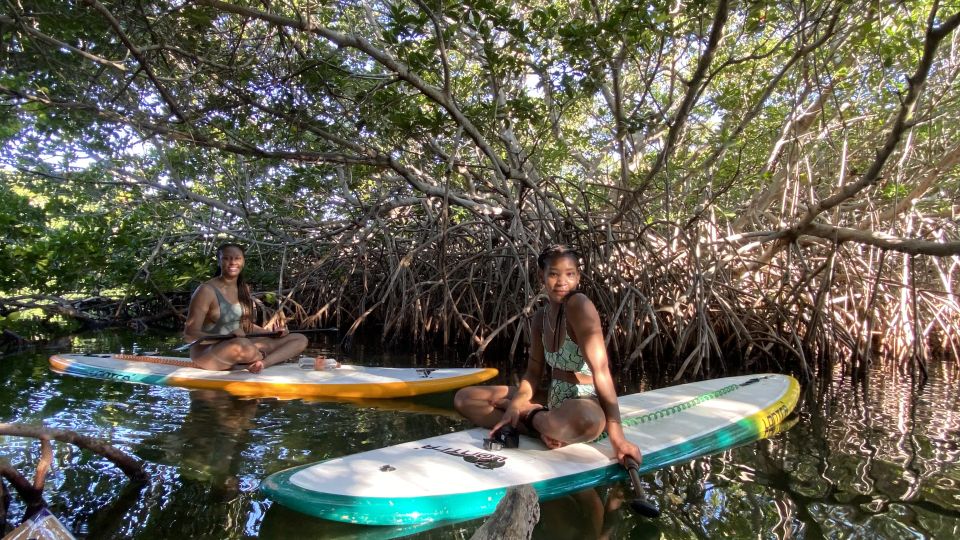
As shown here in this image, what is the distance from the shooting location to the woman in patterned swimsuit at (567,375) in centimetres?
250

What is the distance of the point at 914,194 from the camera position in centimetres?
600

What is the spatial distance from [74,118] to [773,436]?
20.0 feet

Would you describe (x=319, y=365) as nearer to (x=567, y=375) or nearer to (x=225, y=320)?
(x=225, y=320)

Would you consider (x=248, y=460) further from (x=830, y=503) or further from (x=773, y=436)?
(x=773, y=436)

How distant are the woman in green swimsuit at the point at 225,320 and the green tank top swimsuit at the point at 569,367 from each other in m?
2.81

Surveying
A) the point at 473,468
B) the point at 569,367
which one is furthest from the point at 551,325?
the point at 473,468

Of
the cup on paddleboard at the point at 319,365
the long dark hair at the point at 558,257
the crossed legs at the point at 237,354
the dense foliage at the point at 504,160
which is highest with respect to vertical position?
the dense foliage at the point at 504,160

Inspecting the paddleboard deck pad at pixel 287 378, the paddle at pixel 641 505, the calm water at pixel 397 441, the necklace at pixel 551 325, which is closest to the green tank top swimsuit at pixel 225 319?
the paddleboard deck pad at pixel 287 378

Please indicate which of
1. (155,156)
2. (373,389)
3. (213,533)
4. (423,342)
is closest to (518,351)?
(423,342)

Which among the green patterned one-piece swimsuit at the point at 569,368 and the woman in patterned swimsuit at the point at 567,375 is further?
the green patterned one-piece swimsuit at the point at 569,368

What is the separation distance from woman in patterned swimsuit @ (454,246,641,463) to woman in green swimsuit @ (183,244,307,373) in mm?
2625

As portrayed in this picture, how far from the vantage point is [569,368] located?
8.83ft

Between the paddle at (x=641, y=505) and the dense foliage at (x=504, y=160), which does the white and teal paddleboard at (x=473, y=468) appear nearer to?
the paddle at (x=641, y=505)

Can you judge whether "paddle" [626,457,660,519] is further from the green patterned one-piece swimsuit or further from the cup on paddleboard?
the cup on paddleboard
